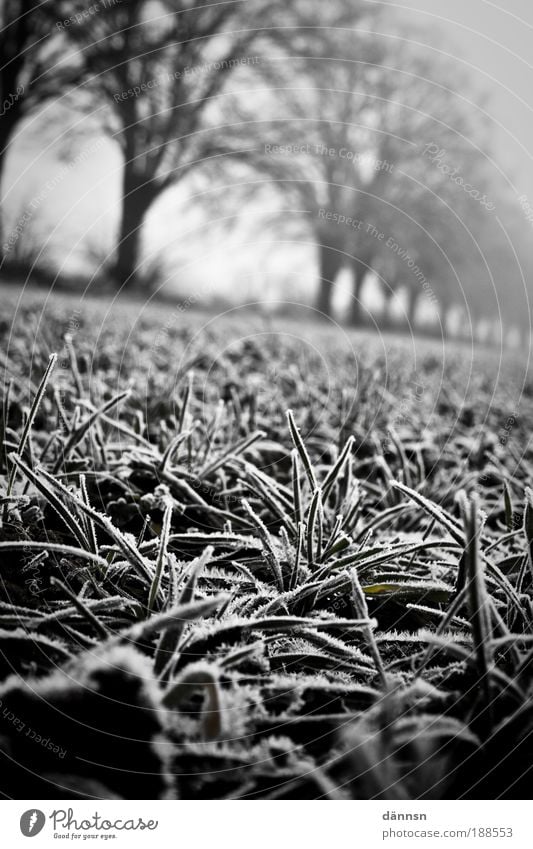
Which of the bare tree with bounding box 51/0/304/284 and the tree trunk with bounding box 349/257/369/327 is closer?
the bare tree with bounding box 51/0/304/284

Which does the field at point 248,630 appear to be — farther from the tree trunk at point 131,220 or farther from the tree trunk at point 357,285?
the tree trunk at point 357,285

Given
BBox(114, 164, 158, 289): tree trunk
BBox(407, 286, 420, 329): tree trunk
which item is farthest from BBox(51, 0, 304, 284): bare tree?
BBox(407, 286, 420, 329): tree trunk

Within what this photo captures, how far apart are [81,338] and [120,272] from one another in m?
3.96

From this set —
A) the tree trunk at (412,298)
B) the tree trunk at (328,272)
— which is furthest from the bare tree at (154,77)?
the tree trunk at (412,298)

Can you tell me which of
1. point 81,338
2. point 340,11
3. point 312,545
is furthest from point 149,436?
point 340,11

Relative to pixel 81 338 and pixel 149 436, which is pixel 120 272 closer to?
pixel 81 338

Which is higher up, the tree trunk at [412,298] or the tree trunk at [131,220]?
the tree trunk at [412,298]

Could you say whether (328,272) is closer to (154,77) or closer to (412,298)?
(154,77)

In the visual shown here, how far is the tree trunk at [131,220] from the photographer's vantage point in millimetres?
4981

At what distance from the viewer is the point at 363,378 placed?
2.06 meters

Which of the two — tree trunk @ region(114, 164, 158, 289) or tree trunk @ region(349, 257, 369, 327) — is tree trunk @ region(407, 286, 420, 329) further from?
tree trunk @ region(114, 164, 158, 289)

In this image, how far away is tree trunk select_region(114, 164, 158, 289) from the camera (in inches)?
196

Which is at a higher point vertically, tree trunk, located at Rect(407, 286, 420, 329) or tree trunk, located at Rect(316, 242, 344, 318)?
tree trunk, located at Rect(407, 286, 420, 329)

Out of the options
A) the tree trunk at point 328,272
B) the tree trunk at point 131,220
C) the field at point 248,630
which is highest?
the tree trunk at point 328,272
